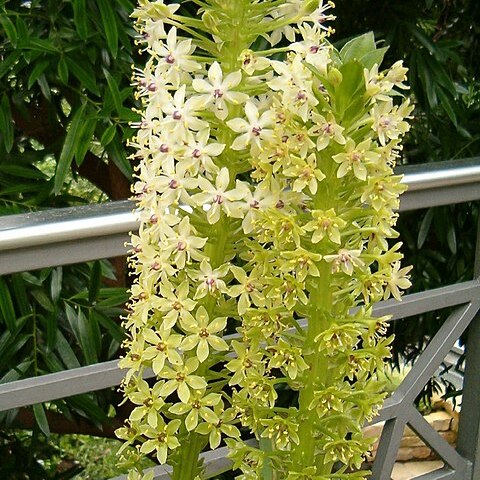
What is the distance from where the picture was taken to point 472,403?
1608 mm

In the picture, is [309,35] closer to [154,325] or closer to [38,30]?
[154,325]

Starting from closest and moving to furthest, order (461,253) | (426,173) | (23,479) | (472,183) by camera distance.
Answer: (426,173), (472,183), (23,479), (461,253)

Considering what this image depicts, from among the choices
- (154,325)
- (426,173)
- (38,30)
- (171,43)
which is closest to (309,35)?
(171,43)

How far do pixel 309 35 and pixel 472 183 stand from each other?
2.93 feet

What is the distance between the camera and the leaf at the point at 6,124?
5.09 ft

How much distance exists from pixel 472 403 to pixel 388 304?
0.41 metres

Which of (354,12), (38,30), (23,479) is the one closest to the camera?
(38,30)

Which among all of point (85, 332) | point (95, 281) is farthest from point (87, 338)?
point (95, 281)

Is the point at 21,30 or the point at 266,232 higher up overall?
the point at 21,30

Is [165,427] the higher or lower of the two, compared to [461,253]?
higher

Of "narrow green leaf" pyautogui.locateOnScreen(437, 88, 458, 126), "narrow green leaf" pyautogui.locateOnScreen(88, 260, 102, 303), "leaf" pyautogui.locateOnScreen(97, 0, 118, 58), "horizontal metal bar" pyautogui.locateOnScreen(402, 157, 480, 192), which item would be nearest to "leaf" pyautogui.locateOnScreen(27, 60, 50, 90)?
"leaf" pyautogui.locateOnScreen(97, 0, 118, 58)

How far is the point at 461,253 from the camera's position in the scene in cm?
216

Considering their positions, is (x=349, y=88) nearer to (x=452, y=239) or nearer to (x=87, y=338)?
(x=87, y=338)

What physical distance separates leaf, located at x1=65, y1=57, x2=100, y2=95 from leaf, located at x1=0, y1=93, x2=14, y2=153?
0.50 ft
